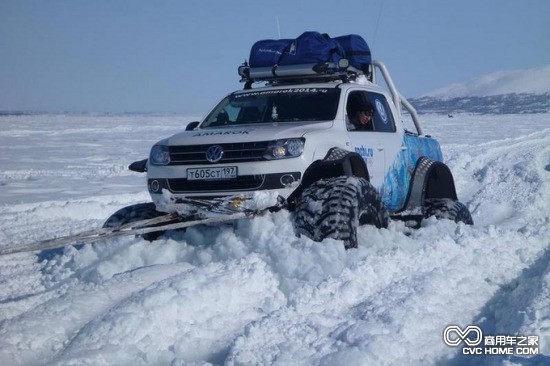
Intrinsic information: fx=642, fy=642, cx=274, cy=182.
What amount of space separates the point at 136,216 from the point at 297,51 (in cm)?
245

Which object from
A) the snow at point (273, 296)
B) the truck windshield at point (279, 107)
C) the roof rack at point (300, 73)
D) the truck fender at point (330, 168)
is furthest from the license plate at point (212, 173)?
the roof rack at point (300, 73)

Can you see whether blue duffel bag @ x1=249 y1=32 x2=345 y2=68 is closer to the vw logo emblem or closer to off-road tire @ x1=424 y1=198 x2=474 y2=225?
the vw logo emblem

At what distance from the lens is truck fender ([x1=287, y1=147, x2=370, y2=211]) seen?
544cm

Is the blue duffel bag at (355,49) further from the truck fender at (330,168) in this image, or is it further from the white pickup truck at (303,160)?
the truck fender at (330,168)

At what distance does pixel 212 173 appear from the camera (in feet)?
18.1

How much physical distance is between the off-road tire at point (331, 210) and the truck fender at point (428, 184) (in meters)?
2.18

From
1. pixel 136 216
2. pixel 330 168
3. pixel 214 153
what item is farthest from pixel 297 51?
pixel 136 216

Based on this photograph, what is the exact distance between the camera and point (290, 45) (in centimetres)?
696

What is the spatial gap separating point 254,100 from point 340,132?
1.25 m

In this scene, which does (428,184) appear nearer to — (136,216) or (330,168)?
(330,168)

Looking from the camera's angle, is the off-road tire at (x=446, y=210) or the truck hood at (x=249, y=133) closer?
the truck hood at (x=249, y=133)

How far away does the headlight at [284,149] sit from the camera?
17.7ft

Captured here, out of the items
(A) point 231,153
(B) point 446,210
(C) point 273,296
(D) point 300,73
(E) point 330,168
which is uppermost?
(D) point 300,73

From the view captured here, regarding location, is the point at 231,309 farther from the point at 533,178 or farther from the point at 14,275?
the point at 533,178
